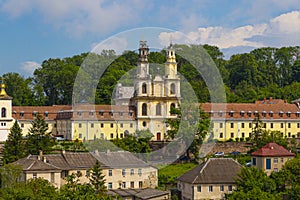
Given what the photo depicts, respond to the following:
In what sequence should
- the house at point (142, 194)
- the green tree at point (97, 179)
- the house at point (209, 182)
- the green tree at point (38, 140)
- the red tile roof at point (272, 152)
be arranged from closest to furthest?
the house at point (142, 194) < the green tree at point (97, 179) < the house at point (209, 182) < the red tile roof at point (272, 152) < the green tree at point (38, 140)

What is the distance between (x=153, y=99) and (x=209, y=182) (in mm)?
26078

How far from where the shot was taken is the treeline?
89.9 meters

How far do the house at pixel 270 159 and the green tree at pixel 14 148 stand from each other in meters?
19.7

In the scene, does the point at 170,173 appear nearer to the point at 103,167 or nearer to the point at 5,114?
the point at 103,167

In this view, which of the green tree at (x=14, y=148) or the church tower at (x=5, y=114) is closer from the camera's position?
the green tree at (x=14, y=148)

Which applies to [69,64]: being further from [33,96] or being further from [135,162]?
[135,162]

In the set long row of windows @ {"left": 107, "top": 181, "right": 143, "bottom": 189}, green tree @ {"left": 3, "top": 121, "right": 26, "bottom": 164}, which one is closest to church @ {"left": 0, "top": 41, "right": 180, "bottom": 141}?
green tree @ {"left": 3, "top": 121, "right": 26, "bottom": 164}

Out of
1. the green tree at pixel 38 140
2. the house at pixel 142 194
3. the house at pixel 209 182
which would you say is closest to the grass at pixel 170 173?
the house at pixel 142 194

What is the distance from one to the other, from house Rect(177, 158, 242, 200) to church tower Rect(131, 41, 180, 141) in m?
22.4

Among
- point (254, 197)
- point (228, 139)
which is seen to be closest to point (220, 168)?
point (254, 197)

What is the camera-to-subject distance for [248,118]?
8031 centimetres

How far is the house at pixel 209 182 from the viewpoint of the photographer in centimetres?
5272

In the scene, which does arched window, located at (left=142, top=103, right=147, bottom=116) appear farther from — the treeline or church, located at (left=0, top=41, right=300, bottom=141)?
the treeline

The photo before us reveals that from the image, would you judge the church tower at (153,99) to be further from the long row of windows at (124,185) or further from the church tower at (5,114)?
the long row of windows at (124,185)
